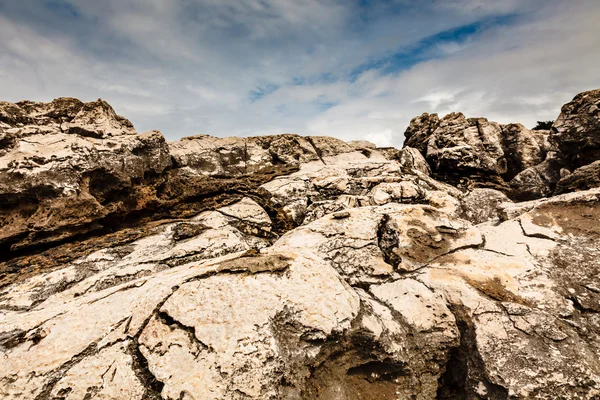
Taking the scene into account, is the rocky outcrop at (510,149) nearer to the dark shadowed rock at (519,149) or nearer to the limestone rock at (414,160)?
the dark shadowed rock at (519,149)

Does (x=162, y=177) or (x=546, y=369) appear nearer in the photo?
(x=546, y=369)

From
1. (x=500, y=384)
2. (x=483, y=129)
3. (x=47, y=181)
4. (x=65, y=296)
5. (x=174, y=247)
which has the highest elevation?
(x=483, y=129)

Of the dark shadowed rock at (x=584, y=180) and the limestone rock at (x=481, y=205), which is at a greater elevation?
the dark shadowed rock at (x=584, y=180)

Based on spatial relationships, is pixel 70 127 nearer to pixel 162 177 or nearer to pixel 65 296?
pixel 162 177

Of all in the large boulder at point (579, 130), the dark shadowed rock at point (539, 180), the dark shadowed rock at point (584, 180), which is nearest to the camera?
the dark shadowed rock at point (584, 180)

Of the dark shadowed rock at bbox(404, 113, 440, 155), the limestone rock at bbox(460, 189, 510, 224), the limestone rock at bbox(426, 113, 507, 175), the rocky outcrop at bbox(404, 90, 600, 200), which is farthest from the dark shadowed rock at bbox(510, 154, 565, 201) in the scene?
the dark shadowed rock at bbox(404, 113, 440, 155)

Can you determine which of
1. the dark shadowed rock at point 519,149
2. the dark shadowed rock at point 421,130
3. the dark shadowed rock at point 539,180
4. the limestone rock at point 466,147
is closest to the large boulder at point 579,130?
the dark shadowed rock at point 539,180

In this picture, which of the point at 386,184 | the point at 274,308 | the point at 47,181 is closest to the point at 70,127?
the point at 47,181

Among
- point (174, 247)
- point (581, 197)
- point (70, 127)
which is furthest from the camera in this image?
point (70, 127)

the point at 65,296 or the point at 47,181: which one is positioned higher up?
the point at 47,181

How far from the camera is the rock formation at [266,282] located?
14.5 feet

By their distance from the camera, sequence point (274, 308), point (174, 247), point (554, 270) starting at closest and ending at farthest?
point (274, 308)
point (554, 270)
point (174, 247)

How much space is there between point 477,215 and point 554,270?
5513 millimetres

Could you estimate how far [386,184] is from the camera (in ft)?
41.7
